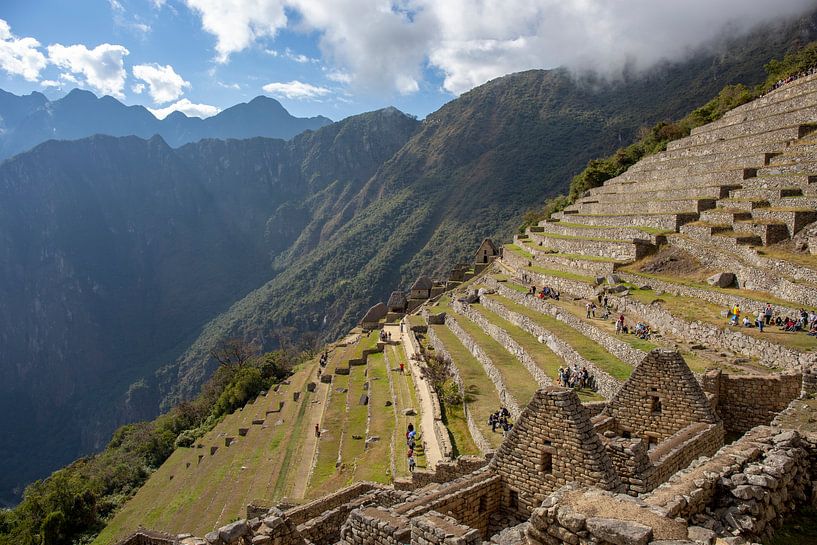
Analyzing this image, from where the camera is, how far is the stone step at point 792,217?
57.8 feet

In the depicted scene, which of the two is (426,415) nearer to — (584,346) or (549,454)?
(584,346)

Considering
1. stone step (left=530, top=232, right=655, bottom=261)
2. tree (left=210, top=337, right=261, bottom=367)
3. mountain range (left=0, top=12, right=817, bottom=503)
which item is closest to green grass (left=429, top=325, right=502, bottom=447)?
stone step (left=530, top=232, right=655, bottom=261)

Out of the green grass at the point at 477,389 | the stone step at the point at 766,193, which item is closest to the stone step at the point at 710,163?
the stone step at the point at 766,193

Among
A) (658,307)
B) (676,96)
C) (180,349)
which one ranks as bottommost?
(180,349)

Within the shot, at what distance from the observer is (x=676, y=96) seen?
80875 millimetres

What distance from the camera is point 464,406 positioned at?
17.0m

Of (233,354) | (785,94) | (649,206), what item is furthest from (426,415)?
(233,354)

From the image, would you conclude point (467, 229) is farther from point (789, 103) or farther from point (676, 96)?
point (789, 103)

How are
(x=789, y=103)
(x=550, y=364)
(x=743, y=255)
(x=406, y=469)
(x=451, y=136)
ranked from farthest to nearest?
1. (x=451, y=136)
2. (x=789, y=103)
3. (x=743, y=255)
4. (x=550, y=364)
5. (x=406, y=469)

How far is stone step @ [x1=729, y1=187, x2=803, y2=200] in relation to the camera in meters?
19.9

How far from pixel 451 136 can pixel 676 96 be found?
54987mm

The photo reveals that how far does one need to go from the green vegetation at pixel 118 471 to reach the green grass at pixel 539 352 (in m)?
25.2

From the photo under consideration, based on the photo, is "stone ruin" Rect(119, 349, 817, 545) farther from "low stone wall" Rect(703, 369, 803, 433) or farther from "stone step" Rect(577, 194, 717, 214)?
"stone step" Rect(577, 194, 717, 214)

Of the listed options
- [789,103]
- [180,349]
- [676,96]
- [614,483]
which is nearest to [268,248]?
[180,349]
